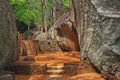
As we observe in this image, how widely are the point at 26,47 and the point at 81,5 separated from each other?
8666mm

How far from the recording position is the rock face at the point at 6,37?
11922 mm

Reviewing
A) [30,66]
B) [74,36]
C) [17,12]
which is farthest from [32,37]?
[30,66]

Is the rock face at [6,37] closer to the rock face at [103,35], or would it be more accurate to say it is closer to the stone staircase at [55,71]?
the stone staircase at [55,71]

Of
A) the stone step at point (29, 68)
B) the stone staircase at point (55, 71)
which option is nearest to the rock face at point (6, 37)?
the stone step at point (29, 68)

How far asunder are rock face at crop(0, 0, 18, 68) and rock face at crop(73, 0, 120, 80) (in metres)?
3.80

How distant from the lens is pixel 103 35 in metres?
9.25

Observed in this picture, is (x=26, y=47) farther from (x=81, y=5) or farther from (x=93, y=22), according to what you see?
(x=93, y=22)

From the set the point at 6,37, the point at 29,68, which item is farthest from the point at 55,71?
the point at 6,37

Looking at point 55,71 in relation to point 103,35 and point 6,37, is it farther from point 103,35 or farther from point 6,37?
point 103,35

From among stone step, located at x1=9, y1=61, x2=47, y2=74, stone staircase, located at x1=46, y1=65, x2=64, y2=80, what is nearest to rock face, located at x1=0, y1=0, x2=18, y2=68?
stone step, located at x1=9, y1=61, x2=47, y2=74

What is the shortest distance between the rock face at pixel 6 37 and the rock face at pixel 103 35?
12.5 ft

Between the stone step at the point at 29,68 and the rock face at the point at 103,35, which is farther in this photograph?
the stone step at the point at 29,68

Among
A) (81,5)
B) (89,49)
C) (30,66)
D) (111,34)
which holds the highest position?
(81,5)

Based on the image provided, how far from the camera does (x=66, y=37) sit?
1969 cm
